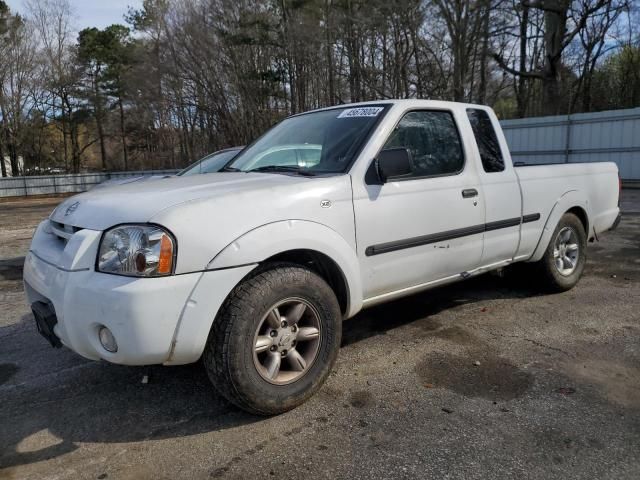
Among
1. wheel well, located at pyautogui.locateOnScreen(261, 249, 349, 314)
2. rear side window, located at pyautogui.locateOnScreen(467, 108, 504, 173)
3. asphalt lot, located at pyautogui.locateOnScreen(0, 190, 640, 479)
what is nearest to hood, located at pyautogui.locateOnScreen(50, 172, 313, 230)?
wheel well, located at pyautogui.locateOnScreen(261, 249, 349, 314)

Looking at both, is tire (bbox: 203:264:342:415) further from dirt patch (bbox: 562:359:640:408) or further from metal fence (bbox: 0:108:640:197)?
metal fence (bbox: 0:108:640:197)

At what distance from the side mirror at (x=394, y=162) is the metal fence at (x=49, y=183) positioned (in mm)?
24472

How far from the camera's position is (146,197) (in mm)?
2809

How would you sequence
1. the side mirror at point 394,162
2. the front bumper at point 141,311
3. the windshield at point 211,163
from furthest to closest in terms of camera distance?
the windshield at point 211,163 < the side mirror at point 394,162 < the front bumper at point 141,311

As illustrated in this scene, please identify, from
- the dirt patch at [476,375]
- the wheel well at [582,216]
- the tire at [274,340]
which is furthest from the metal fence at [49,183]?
the tire at [274,340]

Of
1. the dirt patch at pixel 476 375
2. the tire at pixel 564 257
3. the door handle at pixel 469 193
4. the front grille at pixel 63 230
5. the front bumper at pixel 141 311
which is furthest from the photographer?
the tire at pixel 564 257

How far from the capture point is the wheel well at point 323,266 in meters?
3.03

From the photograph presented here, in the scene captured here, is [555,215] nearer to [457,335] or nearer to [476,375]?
[457,335]

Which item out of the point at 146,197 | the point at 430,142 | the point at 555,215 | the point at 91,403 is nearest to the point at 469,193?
the point at 430,142

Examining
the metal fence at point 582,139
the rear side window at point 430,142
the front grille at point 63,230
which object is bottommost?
the front grille at point 63,230

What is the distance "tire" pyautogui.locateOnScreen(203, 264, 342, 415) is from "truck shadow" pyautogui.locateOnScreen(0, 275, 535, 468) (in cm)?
24

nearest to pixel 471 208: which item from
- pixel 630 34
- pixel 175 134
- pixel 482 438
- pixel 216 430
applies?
pixel 482 438

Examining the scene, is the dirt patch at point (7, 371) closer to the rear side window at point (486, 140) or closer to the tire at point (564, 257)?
the rear side window at point (486, 140)

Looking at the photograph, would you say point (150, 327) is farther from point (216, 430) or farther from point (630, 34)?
point (630, 34)
